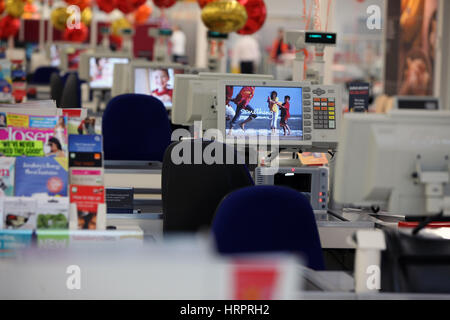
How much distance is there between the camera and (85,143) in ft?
8.16

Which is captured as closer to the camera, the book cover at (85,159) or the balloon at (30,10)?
the book cover at (85,159)

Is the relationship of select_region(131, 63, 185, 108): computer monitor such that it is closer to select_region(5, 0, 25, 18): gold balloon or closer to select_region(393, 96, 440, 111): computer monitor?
select_region(393, 96, 440, 111): computer monitor

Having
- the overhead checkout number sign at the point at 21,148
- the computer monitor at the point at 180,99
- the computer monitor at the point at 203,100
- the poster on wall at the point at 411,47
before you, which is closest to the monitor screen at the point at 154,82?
the computer monitor at the point at 180,99

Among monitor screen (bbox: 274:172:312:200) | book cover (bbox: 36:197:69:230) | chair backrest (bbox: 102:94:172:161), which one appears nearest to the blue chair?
book cover (bbox: 36:197:69:230)

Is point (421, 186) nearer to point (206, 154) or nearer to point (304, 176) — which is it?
point (206, 154)

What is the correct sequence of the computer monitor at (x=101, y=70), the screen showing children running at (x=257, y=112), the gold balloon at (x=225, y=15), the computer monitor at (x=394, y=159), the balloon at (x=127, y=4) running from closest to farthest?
the computer monitor at (x=394, y=159) < the screen showing children running at (x=257, y=112) < the gold balloon at (x=225, y=15) < the computer monitor at (x=101, y=70) < the balloon at (x=127, y=4)

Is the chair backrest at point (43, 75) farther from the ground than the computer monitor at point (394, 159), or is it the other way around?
the chair backrest at point (43, 75)

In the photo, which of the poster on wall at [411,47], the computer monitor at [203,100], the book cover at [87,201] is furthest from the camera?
the poster on wall at [411,47]

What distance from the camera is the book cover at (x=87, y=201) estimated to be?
2260 millimetres

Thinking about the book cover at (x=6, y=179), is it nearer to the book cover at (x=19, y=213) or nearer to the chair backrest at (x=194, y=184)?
the book cover at (x=19, y=213)

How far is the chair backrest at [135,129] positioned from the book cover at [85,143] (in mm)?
3251

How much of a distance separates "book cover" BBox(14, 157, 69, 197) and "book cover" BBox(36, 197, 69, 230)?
0.13 meters

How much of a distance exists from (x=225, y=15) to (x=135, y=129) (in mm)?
3359

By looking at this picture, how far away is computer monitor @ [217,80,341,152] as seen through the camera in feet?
14.3
